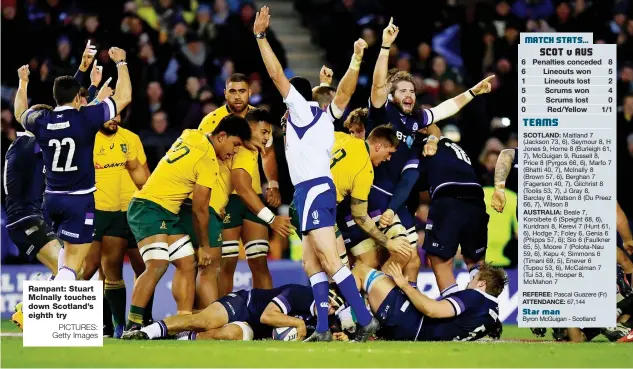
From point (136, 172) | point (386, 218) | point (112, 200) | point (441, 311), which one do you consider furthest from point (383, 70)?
point (112, 200)

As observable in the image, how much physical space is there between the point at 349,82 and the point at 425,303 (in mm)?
2218

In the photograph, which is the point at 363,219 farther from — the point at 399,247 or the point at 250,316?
the point at 250,316

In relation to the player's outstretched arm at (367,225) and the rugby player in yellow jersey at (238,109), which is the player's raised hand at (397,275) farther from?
the rugby player in yellow jersey at (238,109)

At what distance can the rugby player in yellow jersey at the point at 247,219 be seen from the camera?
13211 millimetres

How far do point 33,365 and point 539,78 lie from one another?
468 cm

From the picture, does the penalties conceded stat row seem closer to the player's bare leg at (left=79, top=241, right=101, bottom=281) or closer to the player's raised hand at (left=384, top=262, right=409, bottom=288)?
the player's raised hand at (left=384, top=262, right=409, bottom=288)

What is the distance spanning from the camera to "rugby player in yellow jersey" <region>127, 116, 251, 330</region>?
12430mm

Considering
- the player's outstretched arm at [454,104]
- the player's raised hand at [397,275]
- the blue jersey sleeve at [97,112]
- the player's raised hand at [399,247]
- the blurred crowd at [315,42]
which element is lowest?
the player's raised hand at [397,275]

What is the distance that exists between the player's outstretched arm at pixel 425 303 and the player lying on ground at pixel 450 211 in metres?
1.23

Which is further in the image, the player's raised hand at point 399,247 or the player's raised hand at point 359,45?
the player's raised hand at point 399,247

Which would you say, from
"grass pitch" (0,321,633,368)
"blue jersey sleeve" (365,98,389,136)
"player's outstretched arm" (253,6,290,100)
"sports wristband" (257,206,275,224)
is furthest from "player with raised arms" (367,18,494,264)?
"grass pitch" (0,321,633,368)

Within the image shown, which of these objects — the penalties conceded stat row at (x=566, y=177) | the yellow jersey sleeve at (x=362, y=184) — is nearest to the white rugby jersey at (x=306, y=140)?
the yellow jersey sleeve at (x=362, y=184)

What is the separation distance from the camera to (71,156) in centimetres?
1244

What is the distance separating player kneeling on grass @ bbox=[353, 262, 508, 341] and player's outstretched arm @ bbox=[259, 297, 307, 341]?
63cm
